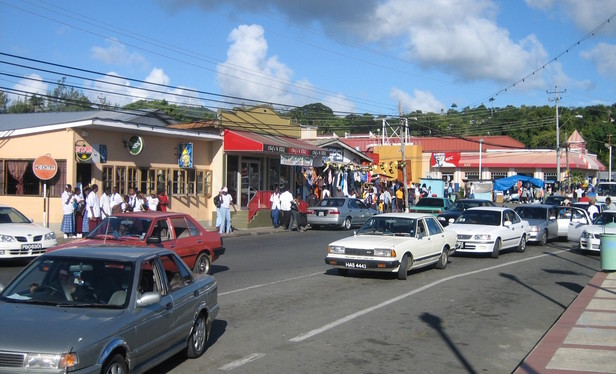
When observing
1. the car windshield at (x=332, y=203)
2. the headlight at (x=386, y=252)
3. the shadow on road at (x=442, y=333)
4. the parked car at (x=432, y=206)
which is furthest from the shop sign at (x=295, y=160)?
the shadow on road at (x=442, y=333)

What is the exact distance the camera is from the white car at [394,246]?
47.3 feet

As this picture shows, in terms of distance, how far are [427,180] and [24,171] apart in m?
29.8

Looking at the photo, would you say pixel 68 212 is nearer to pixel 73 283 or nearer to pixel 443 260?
pixel 443 260

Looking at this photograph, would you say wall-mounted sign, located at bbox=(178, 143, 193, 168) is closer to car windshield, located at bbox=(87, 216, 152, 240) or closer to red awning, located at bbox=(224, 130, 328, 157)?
red awning, located at bbox=(224, 130, 328, 157)

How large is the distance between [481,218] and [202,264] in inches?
411

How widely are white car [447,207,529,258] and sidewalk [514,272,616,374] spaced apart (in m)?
6.72

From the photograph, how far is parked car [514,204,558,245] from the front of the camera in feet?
80.0

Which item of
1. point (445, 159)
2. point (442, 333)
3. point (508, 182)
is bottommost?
point (442, 333)

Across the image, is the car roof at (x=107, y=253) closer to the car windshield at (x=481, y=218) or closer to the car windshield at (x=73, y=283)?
the car windshield at (x=73, y=283)

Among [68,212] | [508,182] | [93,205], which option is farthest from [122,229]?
[508,182]

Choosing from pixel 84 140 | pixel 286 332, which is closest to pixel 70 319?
pixel 286 332

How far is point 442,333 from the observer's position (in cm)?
978

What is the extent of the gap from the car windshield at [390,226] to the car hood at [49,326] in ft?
33.1

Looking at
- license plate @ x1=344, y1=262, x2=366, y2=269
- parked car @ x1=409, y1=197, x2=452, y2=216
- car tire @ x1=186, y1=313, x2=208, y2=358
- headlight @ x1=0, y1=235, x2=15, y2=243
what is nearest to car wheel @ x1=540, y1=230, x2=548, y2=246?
parked car @ x1=409, y1=197, x2=452, y2=216
